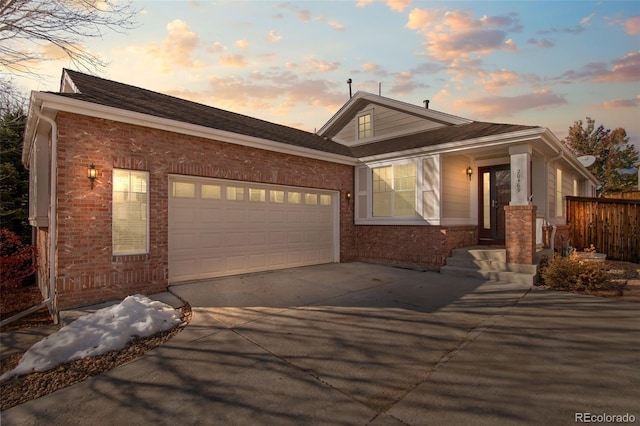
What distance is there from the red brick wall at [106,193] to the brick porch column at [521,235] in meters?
6.89

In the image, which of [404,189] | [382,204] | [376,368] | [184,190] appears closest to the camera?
[376,368]

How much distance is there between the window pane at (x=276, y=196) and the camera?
8.42 m

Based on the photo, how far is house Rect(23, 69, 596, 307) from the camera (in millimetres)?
5469

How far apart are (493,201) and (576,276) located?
137 inches

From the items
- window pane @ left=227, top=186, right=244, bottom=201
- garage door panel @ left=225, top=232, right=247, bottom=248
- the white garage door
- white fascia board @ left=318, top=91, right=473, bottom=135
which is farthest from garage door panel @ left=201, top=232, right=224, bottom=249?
white fascia board @ left=318, top=91, right=473, bottom=135

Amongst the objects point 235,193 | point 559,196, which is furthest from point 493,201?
point 235,193

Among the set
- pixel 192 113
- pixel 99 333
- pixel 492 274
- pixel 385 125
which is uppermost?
pixel 385 125

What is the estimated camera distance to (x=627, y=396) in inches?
104

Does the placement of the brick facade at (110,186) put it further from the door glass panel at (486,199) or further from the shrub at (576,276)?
the shrub at (576,276)

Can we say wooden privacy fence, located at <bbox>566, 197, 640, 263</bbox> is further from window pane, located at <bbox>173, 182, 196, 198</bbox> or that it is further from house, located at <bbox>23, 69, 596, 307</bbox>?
window pane, located at <bbox>173, 182, 196, 198</bbox>

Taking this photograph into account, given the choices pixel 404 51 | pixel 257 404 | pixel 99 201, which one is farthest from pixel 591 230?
pixel 99 201

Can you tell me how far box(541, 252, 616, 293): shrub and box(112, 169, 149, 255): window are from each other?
843cm

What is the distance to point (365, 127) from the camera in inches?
490

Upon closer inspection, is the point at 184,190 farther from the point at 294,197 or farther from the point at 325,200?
the point at 325,200
